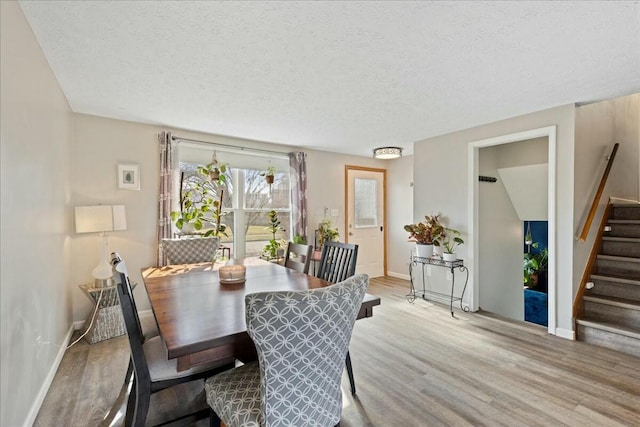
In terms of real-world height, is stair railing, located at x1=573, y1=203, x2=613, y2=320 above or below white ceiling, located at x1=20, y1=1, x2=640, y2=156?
below

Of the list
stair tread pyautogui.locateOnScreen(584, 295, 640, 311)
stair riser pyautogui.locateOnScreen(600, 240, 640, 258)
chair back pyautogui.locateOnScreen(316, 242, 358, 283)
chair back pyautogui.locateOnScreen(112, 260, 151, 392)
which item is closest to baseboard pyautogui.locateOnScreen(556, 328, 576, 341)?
stair tread pyautogui.locateOnScreen(584, 295, 640, 311)

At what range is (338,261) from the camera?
256cm

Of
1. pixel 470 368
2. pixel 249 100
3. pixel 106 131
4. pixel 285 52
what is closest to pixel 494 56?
pixel 285 52

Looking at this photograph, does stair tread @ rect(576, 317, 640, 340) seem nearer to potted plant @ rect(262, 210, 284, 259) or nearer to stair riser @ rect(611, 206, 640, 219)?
stair riser @ rect(611, 206, 640, 219)

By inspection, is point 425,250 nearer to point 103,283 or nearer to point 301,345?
point 301,345

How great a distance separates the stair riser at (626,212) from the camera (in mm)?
3735

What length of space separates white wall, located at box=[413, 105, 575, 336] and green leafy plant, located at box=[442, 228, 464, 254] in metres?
0.09

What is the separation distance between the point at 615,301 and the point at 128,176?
18.2 ft

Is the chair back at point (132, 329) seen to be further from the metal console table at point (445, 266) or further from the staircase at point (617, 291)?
the staircase at point (617, 291)

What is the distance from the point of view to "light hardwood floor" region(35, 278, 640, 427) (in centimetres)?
196

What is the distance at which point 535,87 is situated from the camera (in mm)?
2707

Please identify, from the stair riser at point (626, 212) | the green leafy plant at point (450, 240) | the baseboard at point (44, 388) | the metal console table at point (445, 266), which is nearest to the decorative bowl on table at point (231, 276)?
the baseboard at point (44, 388)

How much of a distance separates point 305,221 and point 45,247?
328 centimetres

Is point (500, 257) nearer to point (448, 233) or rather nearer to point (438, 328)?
point (448, 233)
